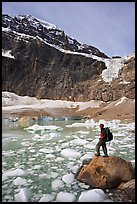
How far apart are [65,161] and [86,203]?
11.5 feet

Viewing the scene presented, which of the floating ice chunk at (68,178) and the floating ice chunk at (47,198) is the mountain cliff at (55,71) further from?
the floating ice chunk at (47,198)

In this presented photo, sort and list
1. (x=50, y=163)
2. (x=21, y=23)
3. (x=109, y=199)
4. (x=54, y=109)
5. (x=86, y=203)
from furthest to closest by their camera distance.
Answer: (x=21, y=23) < (x=54, y=109) < (x=50, y=163) < (x=109, y=199) < (x=86, y=203)

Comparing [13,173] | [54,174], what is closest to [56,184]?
[54,174]

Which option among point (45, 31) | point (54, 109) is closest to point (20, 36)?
point (45, 31)

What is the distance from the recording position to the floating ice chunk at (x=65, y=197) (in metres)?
5.04

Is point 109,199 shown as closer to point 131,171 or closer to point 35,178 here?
point 131,171

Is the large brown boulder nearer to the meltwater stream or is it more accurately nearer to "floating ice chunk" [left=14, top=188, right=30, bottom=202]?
the meltwater stream

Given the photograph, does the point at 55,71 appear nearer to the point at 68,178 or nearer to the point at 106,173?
the point at 68,178

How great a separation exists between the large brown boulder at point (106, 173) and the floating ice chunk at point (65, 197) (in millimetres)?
821

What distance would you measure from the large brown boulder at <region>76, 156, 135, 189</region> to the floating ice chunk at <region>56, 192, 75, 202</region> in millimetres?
821

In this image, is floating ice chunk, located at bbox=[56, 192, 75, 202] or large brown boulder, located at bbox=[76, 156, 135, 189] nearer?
floating ice chunk, located at bbox=[56, 192, 75, 202]

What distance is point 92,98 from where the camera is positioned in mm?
46188

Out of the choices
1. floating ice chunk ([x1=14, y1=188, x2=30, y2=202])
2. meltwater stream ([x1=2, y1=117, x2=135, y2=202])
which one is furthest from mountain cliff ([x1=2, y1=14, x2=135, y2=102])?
floating ice chunk ([x1=14, y1=188, x2=30, y2=202])

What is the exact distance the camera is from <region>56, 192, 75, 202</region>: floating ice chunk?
198 inches
